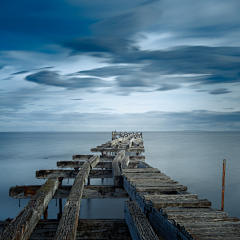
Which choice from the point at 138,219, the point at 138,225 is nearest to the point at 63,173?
the point at 138,219

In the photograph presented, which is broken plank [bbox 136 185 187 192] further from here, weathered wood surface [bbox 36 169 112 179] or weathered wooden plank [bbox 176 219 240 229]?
weathered wood surface [bbox 36 169 112 179]

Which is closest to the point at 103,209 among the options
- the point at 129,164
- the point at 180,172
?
the point at 129,164

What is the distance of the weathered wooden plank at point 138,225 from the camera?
7.97 feet

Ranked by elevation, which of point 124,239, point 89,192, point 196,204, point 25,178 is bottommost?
point 25,178

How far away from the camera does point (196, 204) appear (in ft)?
9.63

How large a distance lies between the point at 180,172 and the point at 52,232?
20189 millimetres

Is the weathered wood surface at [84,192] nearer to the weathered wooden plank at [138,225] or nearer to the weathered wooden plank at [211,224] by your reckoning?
the weathered wooden plank at [138,225]

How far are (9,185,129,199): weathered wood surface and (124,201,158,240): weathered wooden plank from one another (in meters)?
1.25

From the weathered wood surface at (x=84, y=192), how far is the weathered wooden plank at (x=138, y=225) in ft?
4.10

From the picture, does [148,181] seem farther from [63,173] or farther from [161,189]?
[63,173]

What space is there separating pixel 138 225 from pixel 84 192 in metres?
2.02

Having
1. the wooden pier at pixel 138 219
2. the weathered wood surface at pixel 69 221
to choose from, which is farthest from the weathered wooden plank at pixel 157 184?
the weathered wood surface at pixel 69 221

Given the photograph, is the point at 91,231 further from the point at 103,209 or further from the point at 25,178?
the point at 25,178

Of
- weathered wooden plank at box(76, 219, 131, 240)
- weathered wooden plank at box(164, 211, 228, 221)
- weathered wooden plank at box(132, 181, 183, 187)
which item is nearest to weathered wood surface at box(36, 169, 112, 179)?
weathered wooden plank at box(132, 181, 183, 187)
